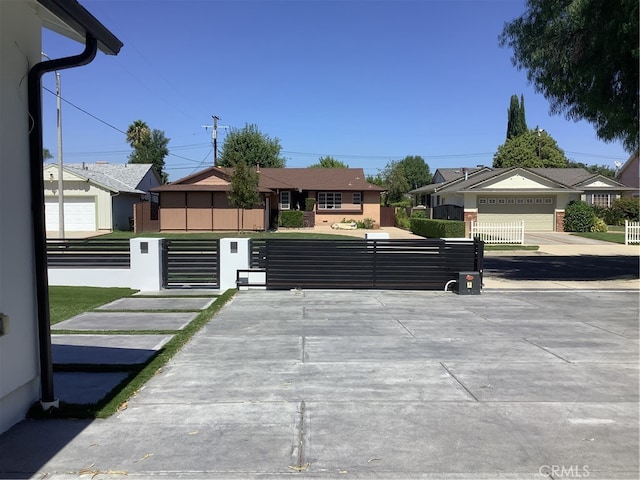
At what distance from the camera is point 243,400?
493 centimetres

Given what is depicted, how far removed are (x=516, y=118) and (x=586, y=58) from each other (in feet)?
217

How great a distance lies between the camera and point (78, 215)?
34500 mm

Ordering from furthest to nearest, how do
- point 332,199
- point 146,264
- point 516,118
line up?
point 516,118, point 332,199, point 146,264

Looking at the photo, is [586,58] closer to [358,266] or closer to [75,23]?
[358,266]

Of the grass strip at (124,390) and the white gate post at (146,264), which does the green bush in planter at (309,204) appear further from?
the grass strip at (124,390)

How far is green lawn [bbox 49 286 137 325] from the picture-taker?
31.2 feet

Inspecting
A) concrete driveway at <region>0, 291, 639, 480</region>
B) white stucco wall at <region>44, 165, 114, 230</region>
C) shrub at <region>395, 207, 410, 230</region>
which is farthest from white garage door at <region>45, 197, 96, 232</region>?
concrete driveway at <region>0, 291, 639, 480</region>

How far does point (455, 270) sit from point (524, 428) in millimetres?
8121

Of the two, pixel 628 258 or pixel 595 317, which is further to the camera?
pixel 628 258

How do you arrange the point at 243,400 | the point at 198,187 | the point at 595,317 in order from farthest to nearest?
1. the point at 198,187
2. the point at 595,317
3. the point at 243,400

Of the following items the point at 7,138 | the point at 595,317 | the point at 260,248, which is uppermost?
the point at 7,138

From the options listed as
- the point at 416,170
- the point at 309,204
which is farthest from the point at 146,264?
the point at 416,170

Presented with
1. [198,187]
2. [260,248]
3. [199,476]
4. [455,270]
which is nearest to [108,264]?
[260,248]

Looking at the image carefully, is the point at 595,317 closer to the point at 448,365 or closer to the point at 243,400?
the point at 448,365
